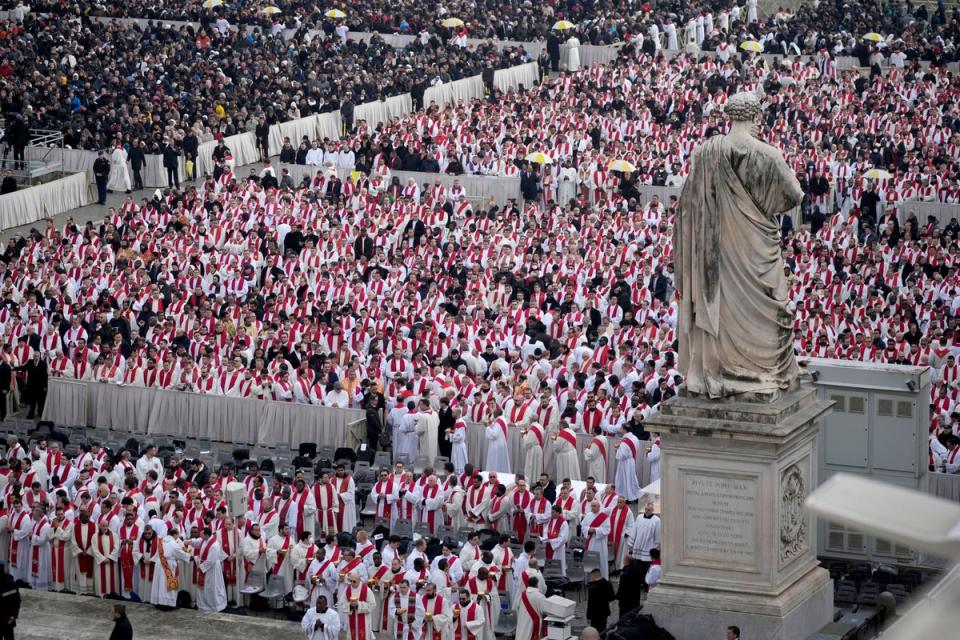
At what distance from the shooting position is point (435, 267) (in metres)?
34.2

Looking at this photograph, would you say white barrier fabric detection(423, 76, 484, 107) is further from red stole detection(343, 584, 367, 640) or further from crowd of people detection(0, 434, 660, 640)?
red stole detection(343, 584, 367, 640)

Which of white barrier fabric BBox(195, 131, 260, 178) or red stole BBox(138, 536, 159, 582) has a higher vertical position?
white barrier fabric BBox(195, 131, 260, 178)

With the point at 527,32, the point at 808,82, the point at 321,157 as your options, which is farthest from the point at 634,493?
the point at 527,32

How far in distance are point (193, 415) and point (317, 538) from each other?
5773 mm

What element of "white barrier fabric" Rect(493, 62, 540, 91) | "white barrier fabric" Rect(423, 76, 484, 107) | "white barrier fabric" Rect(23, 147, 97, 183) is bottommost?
"white barrier fabric" Rect(23, 147, 97, 183)

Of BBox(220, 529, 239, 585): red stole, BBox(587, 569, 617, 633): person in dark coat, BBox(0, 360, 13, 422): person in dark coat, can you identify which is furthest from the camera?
BBox(0, 360, 13, 422): person in dark coat

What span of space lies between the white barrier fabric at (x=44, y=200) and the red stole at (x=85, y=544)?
1993cm

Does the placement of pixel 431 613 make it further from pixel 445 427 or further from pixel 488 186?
pixel 488 186

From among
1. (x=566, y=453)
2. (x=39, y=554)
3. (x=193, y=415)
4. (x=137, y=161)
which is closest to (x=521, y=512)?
(x=566, y=453)

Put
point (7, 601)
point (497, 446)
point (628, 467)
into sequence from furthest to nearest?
point (497, 446), point (628, 467), point (7, 601)

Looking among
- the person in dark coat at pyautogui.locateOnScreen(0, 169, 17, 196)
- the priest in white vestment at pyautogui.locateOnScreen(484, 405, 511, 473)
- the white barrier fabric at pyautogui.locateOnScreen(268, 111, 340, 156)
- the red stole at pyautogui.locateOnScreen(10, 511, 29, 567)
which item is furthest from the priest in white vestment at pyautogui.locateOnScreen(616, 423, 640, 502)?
the white barrier fabric at pyautogui.locateOnScreen(268, 111, 340, 156)

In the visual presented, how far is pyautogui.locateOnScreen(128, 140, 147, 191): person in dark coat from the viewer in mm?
43312

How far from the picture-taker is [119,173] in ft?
143

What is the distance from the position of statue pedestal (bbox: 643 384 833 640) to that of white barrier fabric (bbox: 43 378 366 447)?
39.8 ft
